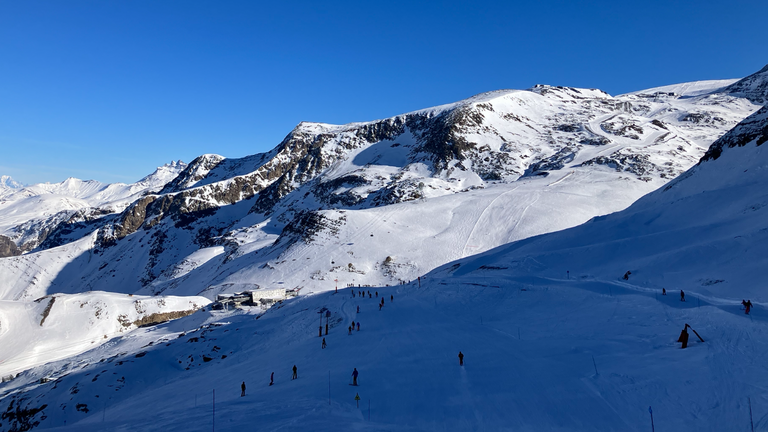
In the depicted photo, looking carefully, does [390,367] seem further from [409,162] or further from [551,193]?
→ [409,162]

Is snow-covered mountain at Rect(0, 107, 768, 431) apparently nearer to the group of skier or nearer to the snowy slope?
the group of skier

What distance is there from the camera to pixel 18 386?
130 feet

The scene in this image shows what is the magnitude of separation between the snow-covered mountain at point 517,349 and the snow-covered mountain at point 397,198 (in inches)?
1109

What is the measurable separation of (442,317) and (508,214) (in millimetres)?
57648

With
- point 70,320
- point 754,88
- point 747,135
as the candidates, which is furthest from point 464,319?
point 754,88

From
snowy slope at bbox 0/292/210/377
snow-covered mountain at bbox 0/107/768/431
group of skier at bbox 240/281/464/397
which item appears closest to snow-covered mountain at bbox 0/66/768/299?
snowy slope at bbox 0/292/210/377

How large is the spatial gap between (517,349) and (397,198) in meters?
87.8

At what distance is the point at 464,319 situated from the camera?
29.9 metres

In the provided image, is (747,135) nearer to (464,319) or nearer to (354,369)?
(464,319)

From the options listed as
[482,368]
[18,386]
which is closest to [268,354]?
[482,368]

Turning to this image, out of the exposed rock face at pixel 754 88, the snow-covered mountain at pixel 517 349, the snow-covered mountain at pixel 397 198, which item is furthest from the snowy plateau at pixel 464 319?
the exposed rock face at pixel 754 88

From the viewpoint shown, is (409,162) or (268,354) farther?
(409,162)

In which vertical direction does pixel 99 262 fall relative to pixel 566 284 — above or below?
above

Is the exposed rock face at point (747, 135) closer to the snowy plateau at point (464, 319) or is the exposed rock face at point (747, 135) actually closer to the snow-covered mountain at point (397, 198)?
the snowy plateau at point (464, 319)
